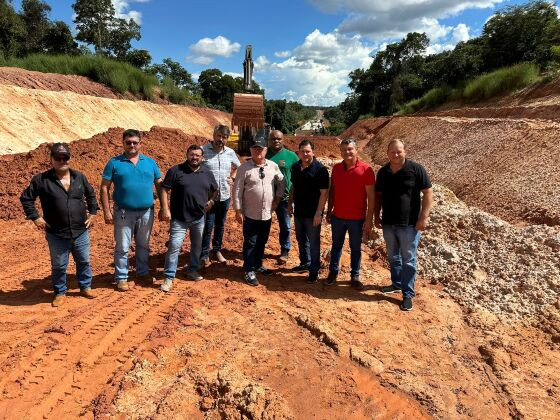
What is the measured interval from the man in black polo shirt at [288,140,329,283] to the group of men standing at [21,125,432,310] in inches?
0.5

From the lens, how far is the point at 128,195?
4.08m

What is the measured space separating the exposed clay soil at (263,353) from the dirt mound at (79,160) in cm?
333

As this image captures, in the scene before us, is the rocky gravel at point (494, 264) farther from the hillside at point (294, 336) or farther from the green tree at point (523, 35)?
the green tree at point (523, 35)

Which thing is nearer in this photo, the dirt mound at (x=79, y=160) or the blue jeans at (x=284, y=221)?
the blue jeans at (x=284, y=221)

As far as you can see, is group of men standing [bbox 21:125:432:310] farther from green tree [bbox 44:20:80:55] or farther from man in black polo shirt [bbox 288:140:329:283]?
green tree [bbox 44:20:80:55]

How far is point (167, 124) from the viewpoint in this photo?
22.7m

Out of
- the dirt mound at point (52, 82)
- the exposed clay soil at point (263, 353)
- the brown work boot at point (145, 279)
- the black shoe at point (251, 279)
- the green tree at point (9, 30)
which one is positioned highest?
the green tree at point (9, 30)

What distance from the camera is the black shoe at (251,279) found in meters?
4.72

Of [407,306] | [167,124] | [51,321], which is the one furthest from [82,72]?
[407,306]

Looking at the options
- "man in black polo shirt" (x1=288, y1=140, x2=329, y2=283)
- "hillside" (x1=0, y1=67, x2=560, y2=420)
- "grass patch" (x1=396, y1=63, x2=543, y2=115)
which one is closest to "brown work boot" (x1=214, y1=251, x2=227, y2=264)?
"hillside" (x1=0, y1=67, x2=560, y2=420)

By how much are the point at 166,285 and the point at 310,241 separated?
73.1 inches

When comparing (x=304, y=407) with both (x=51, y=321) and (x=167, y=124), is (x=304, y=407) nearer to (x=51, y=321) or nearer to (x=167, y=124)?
(x=51, y=321)

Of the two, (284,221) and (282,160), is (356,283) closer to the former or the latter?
(284,221)

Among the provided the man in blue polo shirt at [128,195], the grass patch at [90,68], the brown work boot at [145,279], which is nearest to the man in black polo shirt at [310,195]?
the man in blue polo shirt at [128,195]
